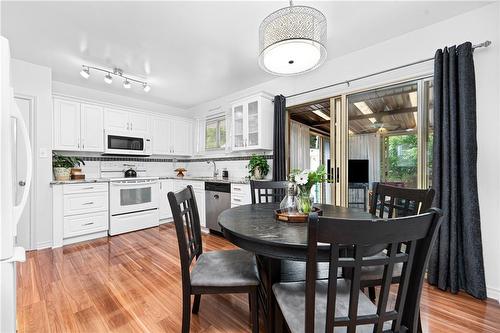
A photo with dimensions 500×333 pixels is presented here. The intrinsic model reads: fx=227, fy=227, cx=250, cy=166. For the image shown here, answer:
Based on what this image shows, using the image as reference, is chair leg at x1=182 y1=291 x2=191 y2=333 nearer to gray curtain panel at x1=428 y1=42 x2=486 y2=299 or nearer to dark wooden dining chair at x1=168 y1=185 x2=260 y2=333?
dark wooden dining chair at x1=168 y1=185 x2=260 y2=333

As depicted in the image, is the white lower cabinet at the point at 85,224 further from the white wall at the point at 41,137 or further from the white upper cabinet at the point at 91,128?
the white upper cabinet at the point at 91,128

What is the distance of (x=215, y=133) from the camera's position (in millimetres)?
4887

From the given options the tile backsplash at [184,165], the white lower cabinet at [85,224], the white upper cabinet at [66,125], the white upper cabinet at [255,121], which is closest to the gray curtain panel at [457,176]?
the white upper cabinet at [255,121]

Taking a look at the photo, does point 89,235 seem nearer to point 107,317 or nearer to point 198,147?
point 107,317

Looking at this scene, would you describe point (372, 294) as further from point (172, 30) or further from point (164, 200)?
point (164, 200)

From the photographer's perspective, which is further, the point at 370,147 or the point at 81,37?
the point at 370,147

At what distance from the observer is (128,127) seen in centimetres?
425

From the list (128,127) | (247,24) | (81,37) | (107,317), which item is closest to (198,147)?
(128,127)

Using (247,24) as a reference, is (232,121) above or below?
below

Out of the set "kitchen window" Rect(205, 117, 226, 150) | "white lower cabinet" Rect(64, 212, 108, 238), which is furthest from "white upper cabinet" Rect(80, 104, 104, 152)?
"kitchen window" Rect(205, 117, 226, 150)

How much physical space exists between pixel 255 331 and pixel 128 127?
410 cm

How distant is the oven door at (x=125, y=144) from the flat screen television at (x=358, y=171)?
3.71 metres

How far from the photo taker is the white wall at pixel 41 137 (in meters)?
3.08

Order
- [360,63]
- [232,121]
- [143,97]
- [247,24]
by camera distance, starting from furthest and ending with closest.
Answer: [143,97], [232,121], [360,63], [247,24]
